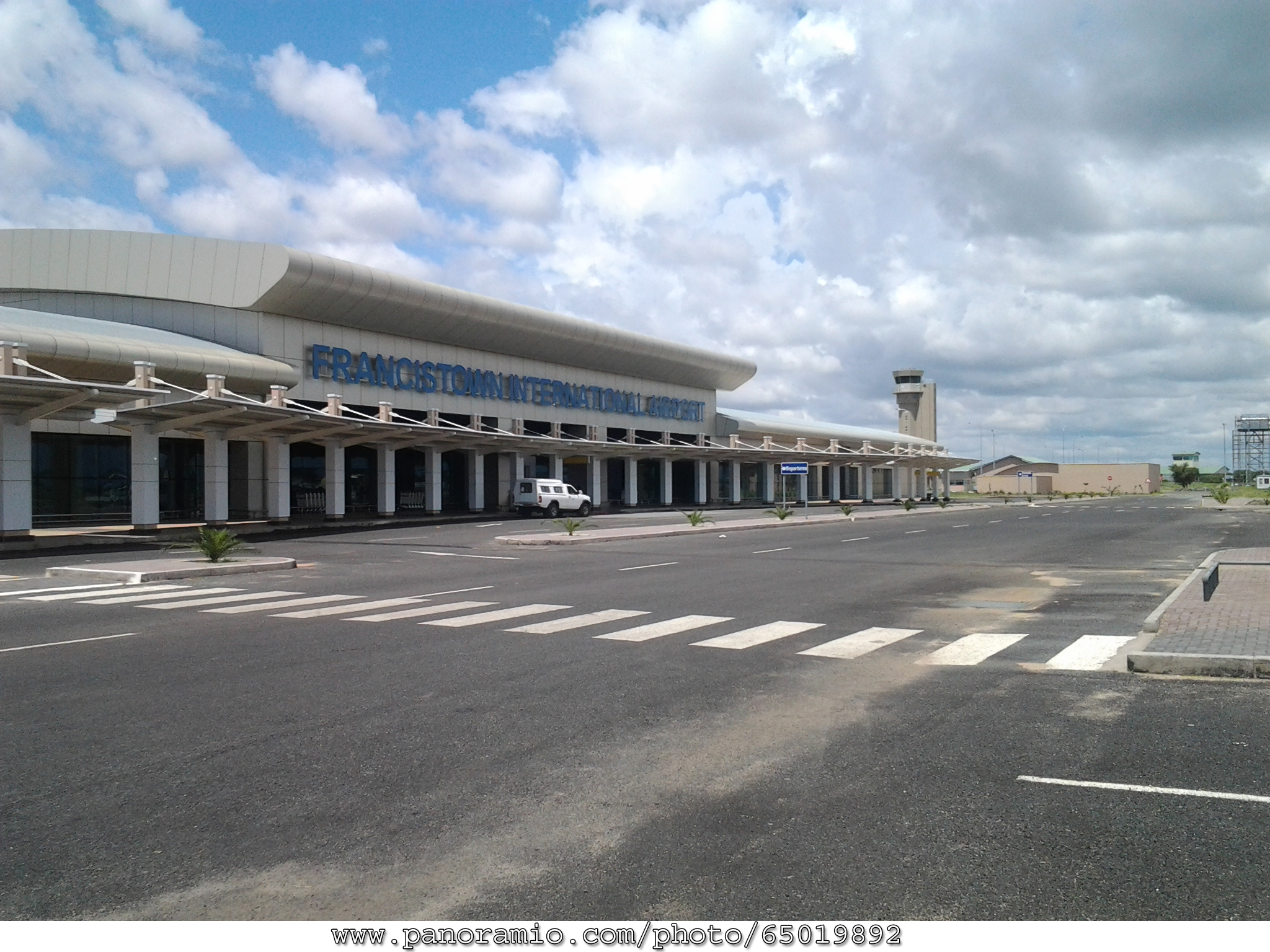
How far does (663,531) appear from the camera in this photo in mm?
34188

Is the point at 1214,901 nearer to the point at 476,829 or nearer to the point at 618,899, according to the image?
the point at 618,899

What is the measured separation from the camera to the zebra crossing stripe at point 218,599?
14594mm

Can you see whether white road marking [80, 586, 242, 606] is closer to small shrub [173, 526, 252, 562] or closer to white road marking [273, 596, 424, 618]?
white road marking [273, 596, 424, 618]

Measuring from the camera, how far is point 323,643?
10969 mm

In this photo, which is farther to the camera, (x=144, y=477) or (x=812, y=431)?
(x=812, y=431)

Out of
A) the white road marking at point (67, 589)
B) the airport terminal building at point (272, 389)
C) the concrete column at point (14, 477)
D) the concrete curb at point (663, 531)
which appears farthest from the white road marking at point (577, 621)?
the concrete column at point (14, 477)

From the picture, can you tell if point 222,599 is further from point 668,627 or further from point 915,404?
point 915,404

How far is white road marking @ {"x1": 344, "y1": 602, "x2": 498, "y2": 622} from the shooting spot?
43.0ft

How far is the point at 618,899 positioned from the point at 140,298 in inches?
1802

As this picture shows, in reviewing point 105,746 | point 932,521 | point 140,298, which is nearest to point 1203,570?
point 105,746

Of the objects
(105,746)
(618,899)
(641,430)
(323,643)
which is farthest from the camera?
(641,430)

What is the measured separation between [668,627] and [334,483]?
31.8 m

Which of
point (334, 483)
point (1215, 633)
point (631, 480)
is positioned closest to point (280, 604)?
point (1215, 633)
